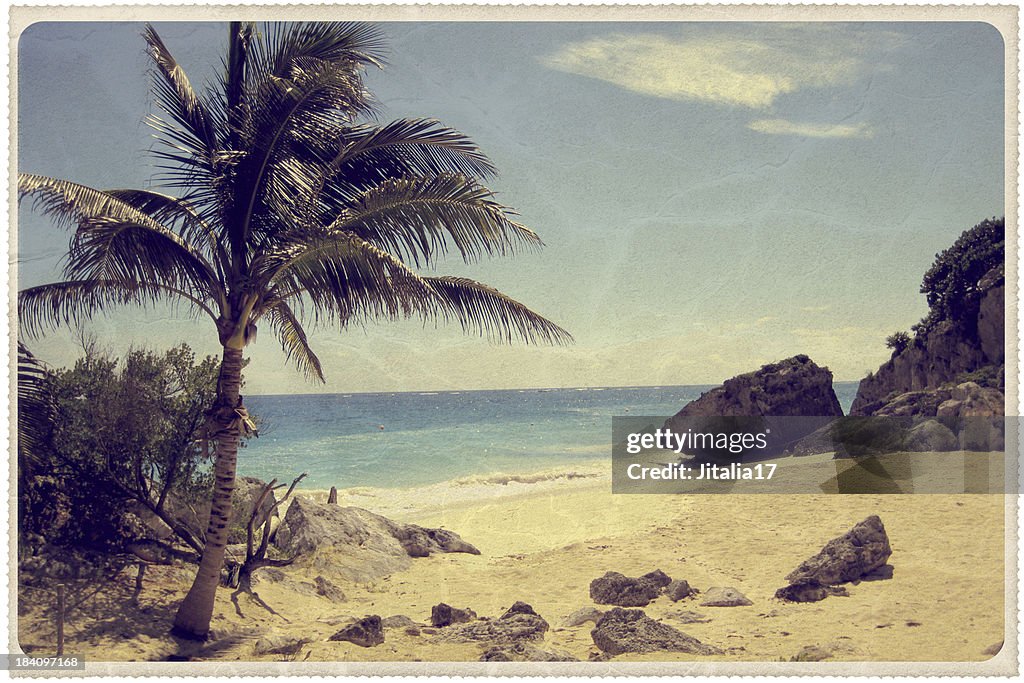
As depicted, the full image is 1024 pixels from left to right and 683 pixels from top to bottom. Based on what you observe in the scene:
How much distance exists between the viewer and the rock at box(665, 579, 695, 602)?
6.71 metres

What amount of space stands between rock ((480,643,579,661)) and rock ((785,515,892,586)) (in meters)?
2.09

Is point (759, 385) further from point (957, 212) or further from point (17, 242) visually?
point (17, 242)

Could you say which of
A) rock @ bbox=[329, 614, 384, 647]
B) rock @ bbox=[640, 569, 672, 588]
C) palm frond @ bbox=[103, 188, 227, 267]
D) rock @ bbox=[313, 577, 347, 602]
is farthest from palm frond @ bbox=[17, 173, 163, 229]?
rock @ bbox=[640, 569, 672, 588]

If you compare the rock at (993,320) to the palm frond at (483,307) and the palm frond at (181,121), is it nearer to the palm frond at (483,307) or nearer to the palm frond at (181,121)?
the palm frond at (483,307)

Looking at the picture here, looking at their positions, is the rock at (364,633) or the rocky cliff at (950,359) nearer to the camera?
the rock at (364,633)

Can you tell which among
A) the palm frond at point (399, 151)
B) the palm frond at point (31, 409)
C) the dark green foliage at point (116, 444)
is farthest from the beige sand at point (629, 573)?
the palm frond at point (399, 151)

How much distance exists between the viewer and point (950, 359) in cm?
695

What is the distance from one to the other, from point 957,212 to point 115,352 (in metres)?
7.41

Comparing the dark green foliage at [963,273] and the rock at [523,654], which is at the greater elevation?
the dark green foliage at [963,273]

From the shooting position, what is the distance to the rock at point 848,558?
262 inches

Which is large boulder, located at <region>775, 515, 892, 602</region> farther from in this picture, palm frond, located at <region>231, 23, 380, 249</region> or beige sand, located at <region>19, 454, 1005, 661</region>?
palm frond, located at <region>231, 23, 380, 249</region>

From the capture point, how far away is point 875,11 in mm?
6637

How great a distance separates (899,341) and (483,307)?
151 inches

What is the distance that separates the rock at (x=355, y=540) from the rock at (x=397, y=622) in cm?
50
